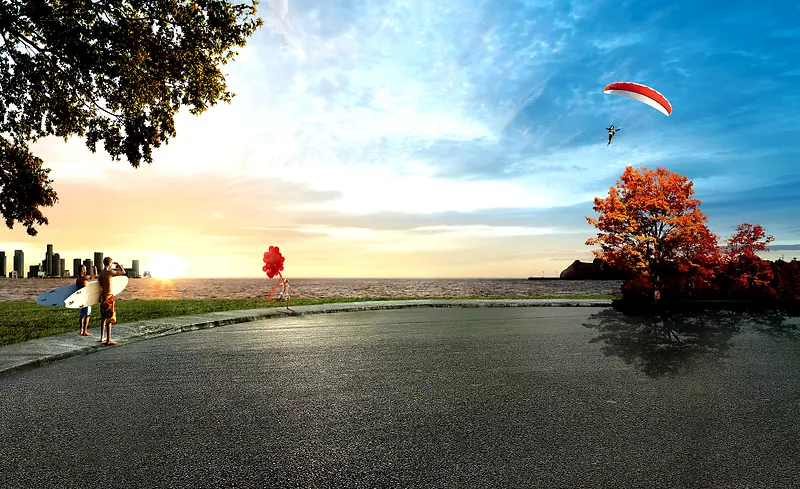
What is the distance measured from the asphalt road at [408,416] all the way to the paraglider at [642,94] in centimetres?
1168

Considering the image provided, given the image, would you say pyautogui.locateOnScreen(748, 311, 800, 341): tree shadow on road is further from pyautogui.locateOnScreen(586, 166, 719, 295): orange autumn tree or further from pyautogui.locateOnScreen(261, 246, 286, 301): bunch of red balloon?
pyautogui.locateOnScreen(261, 246, 286, 301): bunch of red balloon

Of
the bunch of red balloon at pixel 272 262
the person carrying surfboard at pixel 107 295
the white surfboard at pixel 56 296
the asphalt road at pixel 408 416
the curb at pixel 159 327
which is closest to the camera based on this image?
the asphalt road at pixel 408 416

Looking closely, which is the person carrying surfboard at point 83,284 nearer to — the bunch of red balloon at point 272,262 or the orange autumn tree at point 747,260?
the bunch of red balloon at point 272,262

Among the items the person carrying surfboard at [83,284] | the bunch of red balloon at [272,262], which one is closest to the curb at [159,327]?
the person carrying surfboard at [83,284]

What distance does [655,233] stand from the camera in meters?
23.6

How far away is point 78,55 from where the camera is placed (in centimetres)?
1625

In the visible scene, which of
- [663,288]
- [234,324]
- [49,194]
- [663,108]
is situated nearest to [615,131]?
[663,108]

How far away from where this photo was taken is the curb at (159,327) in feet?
33.7

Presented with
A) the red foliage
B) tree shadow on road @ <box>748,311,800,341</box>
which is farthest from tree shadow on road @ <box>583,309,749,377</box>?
the red foliage

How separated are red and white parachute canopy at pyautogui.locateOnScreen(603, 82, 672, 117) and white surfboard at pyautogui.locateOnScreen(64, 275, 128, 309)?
18.3 meters

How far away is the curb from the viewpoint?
1027 cm

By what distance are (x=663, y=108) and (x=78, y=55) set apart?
69.1ft

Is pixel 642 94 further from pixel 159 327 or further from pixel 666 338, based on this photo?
pixel 159 327

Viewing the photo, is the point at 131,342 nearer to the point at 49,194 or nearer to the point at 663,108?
the point at 49,194
